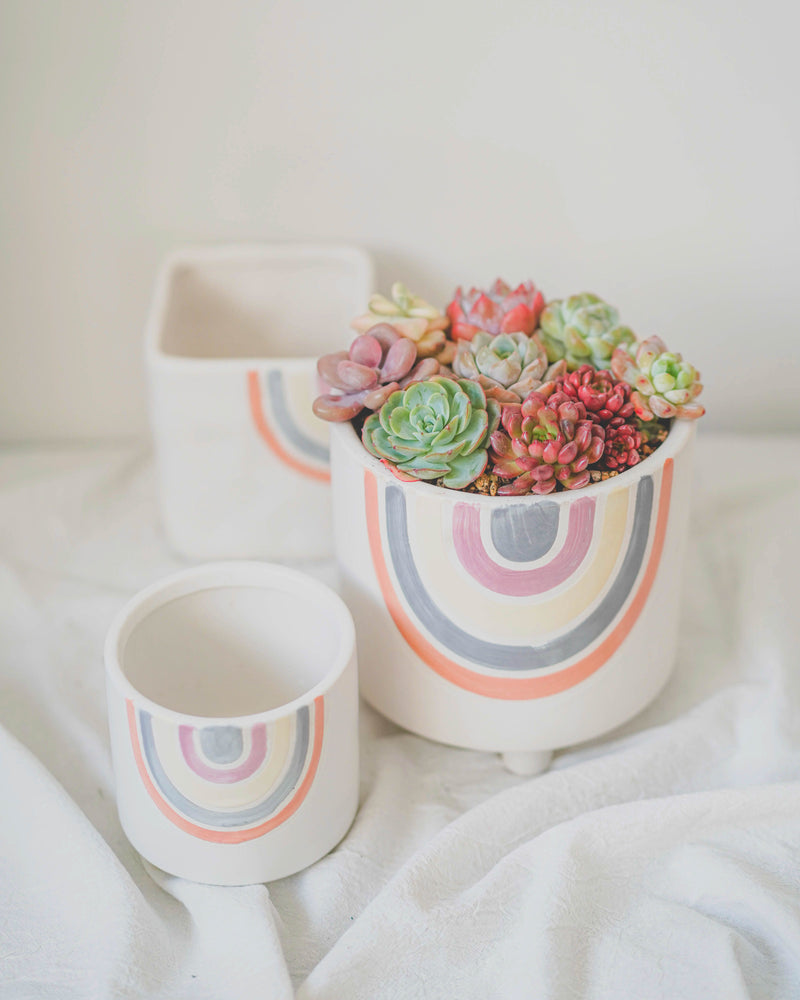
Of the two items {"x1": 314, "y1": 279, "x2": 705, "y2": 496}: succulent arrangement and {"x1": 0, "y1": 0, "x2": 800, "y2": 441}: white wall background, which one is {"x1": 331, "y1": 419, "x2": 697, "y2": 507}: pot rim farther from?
{"x1": 0, "y1": 0, "x2": 800, "y2": 441}: white wall background

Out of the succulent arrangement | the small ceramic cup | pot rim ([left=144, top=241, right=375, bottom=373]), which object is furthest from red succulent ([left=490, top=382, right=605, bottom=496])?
pot rim ([left=144, top=241, right=375, bottom=373])

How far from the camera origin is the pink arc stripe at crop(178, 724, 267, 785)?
0.48 metres

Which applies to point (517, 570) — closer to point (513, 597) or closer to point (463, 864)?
point (513, 597)

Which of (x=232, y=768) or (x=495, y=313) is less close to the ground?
(x=495, y=313)

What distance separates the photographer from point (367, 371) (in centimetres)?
55

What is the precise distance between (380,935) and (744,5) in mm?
524

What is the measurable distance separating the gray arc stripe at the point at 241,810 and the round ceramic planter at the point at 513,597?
3.2 inches

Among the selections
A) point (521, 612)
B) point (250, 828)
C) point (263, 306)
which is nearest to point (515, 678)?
point (521, 612)

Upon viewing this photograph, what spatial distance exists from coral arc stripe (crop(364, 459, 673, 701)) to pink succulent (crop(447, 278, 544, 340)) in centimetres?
12

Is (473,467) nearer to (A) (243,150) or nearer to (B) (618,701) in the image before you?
(B) (618,701)

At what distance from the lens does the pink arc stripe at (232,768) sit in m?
0.48

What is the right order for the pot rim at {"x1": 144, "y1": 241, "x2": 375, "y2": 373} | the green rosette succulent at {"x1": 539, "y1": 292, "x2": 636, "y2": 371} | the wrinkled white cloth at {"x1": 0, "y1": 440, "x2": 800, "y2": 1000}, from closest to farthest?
the wrinkled white cloth at {"x1": 0, "y1": 440, "x2": 800, "y2": 1000} < the green rosette succulent at {"x1": 539, "y1": 292, "x2": 636, "y2": 371} < the pot rim at {"x1": 144, "y1": 241, "x2": 375, "y2": 373}

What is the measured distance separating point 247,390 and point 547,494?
0.68 feet

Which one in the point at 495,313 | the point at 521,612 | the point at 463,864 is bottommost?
the point at 463,864
